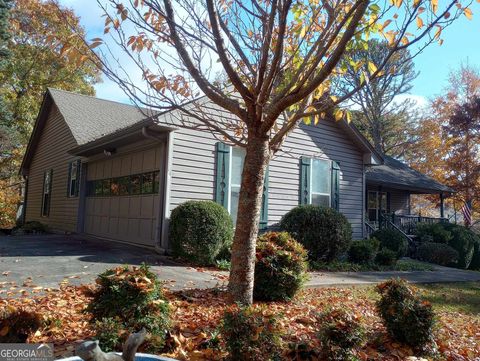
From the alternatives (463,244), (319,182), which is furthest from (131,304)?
(463,244)

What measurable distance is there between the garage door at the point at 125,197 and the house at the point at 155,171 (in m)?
0.03

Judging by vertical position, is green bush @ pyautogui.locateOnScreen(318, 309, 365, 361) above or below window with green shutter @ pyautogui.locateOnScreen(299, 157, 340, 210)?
below

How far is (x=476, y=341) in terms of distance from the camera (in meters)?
4.71

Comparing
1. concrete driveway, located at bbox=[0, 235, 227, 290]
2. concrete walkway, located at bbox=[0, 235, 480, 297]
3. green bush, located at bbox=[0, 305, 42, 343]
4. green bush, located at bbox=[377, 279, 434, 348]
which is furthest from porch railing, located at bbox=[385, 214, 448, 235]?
green bush, located at bbox=[0, 305, 42, 343]

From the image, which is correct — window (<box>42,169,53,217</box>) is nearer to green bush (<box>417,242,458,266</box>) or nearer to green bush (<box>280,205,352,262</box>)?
green bush (<box>280,205,352,262</box>)

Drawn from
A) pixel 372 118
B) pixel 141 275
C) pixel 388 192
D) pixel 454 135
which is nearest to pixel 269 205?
pixel 141 275

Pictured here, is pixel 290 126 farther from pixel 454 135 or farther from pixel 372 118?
pixel 372 118

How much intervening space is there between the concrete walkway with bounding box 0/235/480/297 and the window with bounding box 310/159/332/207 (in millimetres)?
3488

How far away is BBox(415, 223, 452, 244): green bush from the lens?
1583cm

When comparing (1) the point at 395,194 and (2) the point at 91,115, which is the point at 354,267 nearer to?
(1) the point at 395,194

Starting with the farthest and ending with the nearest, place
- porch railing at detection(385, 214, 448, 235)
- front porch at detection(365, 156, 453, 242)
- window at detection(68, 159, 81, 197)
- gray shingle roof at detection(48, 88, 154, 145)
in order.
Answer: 1. front porch at detection(365, 156, 453, 242)
2. porch railing at detection(385, 214, 448, 235)
3. window at detection(68, 159, 81, 197)
4. gray shingle roof at detection(48, 88, 154, 145)

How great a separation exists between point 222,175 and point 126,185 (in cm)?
330

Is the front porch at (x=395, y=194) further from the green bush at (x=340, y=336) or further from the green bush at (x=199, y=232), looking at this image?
the green bush at (x=340, y=336)

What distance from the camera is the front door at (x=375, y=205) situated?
68.3 ft
